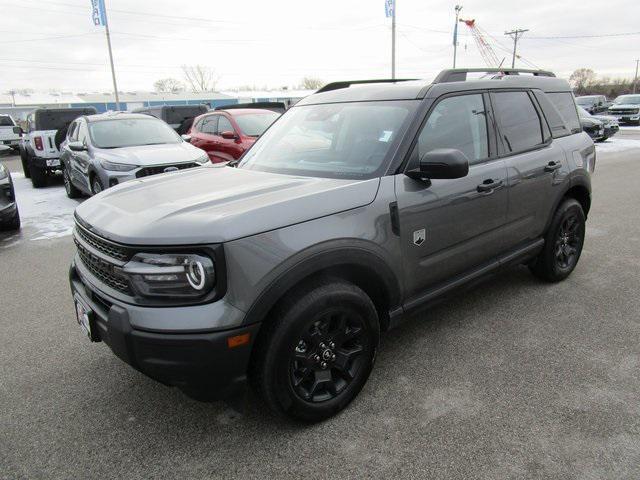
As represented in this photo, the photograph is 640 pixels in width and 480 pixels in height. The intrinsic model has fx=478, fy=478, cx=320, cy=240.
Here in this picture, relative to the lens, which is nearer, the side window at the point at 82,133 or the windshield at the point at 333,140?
the windshield at the point at 333,140

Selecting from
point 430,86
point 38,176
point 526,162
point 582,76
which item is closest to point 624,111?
point 526,162

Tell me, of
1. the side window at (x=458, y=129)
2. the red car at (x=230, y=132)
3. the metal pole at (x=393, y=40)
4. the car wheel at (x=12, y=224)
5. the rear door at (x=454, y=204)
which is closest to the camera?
the rear door at (x=454, y=204)

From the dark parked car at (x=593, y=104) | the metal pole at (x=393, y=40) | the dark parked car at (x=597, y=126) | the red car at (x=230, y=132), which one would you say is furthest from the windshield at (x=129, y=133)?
the dark parked car at (x=593, y=104)

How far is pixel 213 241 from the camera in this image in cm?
208

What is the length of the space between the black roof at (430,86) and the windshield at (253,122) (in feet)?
18.7

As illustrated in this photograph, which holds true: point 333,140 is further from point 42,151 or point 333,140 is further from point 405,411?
point 42,151

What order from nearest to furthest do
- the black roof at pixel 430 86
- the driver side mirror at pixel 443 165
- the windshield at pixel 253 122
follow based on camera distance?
the driver side mirror at pixel 443 165, the black roof at pixel 430 86, the windshield at pixel 253 122

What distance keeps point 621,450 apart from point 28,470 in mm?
2857

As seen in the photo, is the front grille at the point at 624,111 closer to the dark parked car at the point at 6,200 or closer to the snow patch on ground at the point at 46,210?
the snow patch on ground at the point at 46,210

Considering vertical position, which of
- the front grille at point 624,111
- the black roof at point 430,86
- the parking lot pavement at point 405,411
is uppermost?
the black roof at point 430,86

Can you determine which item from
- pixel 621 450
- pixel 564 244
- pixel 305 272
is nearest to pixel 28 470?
pixel 305 272

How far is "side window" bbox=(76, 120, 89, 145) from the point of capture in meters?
8.39

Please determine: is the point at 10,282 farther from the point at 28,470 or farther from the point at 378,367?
the point at 378,367

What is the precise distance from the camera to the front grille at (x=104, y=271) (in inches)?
90.7
